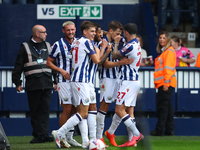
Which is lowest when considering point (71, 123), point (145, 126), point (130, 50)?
point (71, 123)

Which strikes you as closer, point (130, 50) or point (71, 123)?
point (71, 123)

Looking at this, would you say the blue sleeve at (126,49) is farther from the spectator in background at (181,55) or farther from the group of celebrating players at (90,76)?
the spectator in background at (181,55)

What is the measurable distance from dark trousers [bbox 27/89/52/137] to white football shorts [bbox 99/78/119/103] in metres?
1.11

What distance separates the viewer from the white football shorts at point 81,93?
5582 millimetres

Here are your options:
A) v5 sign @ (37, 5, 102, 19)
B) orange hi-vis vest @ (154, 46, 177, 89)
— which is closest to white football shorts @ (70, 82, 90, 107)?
orange hi-vis vest @ (154, 46, 177, 89)

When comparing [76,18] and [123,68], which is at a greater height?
[76,18]

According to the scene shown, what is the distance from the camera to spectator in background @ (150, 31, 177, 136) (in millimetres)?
7703

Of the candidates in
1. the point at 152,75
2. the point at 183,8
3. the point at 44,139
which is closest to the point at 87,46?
the point at 44,139

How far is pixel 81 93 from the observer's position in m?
5.59

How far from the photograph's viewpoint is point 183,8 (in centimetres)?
1183

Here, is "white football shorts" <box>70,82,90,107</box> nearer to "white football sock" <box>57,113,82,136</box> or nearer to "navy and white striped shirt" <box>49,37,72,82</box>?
"white football sock" <box>57,113,82,136</box>

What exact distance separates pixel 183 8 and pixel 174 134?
480 centimetres

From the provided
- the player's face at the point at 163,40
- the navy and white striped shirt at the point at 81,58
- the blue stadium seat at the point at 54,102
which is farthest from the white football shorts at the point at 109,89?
the blue stadium seat at the point at 54,102

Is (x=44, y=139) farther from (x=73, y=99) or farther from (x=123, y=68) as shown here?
(x=123, y=68)
